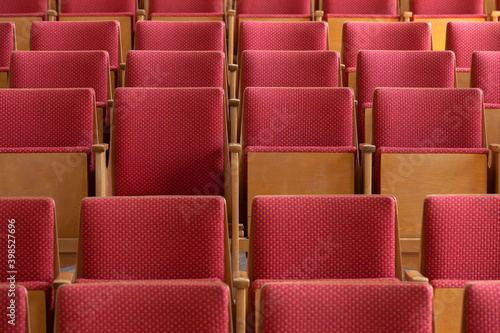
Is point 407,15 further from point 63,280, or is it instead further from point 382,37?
point 63,280

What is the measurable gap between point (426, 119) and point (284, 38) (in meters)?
0.20

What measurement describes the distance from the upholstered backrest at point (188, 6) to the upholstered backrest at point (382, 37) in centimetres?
18

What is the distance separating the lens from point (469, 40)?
679 mm

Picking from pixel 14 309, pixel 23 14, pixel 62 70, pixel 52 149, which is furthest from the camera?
pixel 23 14

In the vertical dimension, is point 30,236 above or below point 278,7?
below

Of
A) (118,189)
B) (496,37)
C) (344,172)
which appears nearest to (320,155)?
(344,172)

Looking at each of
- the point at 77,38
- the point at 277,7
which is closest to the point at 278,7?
the point at 277,7

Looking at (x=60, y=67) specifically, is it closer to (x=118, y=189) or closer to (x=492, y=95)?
(x=118, y=189)

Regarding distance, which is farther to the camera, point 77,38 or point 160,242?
point 77,38

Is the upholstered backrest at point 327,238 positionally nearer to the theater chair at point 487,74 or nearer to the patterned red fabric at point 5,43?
the theater chair at point 487,74

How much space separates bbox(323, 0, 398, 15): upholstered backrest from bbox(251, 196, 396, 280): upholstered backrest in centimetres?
47

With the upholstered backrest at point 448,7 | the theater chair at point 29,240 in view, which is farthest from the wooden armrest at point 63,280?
the upholstered backrest at point 448,7

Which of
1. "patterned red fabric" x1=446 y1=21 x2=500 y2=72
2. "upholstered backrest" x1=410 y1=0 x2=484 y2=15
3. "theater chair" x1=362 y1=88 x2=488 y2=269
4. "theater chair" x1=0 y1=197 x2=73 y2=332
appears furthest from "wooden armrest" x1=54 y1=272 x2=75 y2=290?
"upholstered backrest" x1=410 y1=0 x2=484 y2=15

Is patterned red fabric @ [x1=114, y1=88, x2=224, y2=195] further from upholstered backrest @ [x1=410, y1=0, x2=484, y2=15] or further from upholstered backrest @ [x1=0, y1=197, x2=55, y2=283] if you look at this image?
upholstered backrest @ [x1=410, y1=0, x2=484, y2=15]
